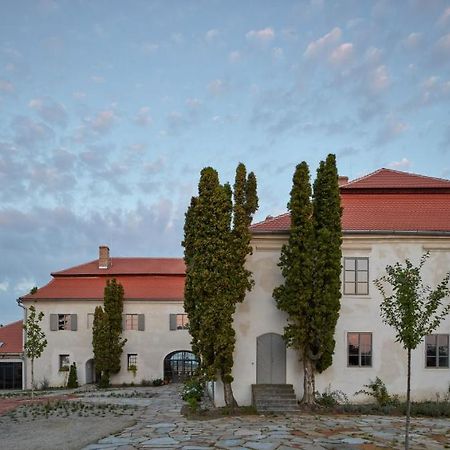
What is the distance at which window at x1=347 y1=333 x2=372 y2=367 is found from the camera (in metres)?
21.3

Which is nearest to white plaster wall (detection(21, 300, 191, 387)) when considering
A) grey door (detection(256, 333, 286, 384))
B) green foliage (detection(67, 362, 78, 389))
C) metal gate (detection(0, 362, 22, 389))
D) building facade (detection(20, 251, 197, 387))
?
building facade (detection(20, 251, 197, 387))

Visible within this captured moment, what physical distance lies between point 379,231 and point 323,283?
11.1 feet

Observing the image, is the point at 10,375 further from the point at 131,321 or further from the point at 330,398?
the point at 330,398

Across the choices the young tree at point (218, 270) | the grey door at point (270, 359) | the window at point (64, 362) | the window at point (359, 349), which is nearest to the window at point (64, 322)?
the window at point (64, 362)

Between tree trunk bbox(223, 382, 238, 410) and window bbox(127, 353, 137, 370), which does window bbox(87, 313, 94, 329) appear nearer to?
window bbox(127, 353, 137, 370)

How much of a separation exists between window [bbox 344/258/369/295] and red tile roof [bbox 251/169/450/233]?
4.25 feet

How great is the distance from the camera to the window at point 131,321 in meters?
39.9

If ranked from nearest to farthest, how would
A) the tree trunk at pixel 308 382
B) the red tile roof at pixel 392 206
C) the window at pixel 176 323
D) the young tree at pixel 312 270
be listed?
1. the young tree at pixel 312 270
2. the tree trunk at pixel 308 382
3. the red tile roof at pixel 392 206
4. the window at pixel 176 323

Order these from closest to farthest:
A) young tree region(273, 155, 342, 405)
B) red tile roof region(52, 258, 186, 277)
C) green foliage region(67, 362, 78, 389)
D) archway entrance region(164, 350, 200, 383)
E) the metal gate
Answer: young tree region(273, 155, 342, 405) → green foliage region(67, 362, 78, 389) → archway entrance region(164, 350, 200, 383) → red tile roof region(52, 258, 186, 277) → the metal gate

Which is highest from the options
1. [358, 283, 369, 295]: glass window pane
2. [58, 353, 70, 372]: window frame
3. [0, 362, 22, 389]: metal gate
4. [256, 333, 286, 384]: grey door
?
[358, 283, 369, 295]: glass window pane

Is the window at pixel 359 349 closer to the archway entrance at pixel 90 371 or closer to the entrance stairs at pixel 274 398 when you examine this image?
the entrance stairs at pixel 274 398

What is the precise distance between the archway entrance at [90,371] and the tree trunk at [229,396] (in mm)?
22486

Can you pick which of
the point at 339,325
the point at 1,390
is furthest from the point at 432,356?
the point at 1,390

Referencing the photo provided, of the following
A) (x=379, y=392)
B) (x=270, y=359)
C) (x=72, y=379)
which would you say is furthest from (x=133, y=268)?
(x=379, y=392)
